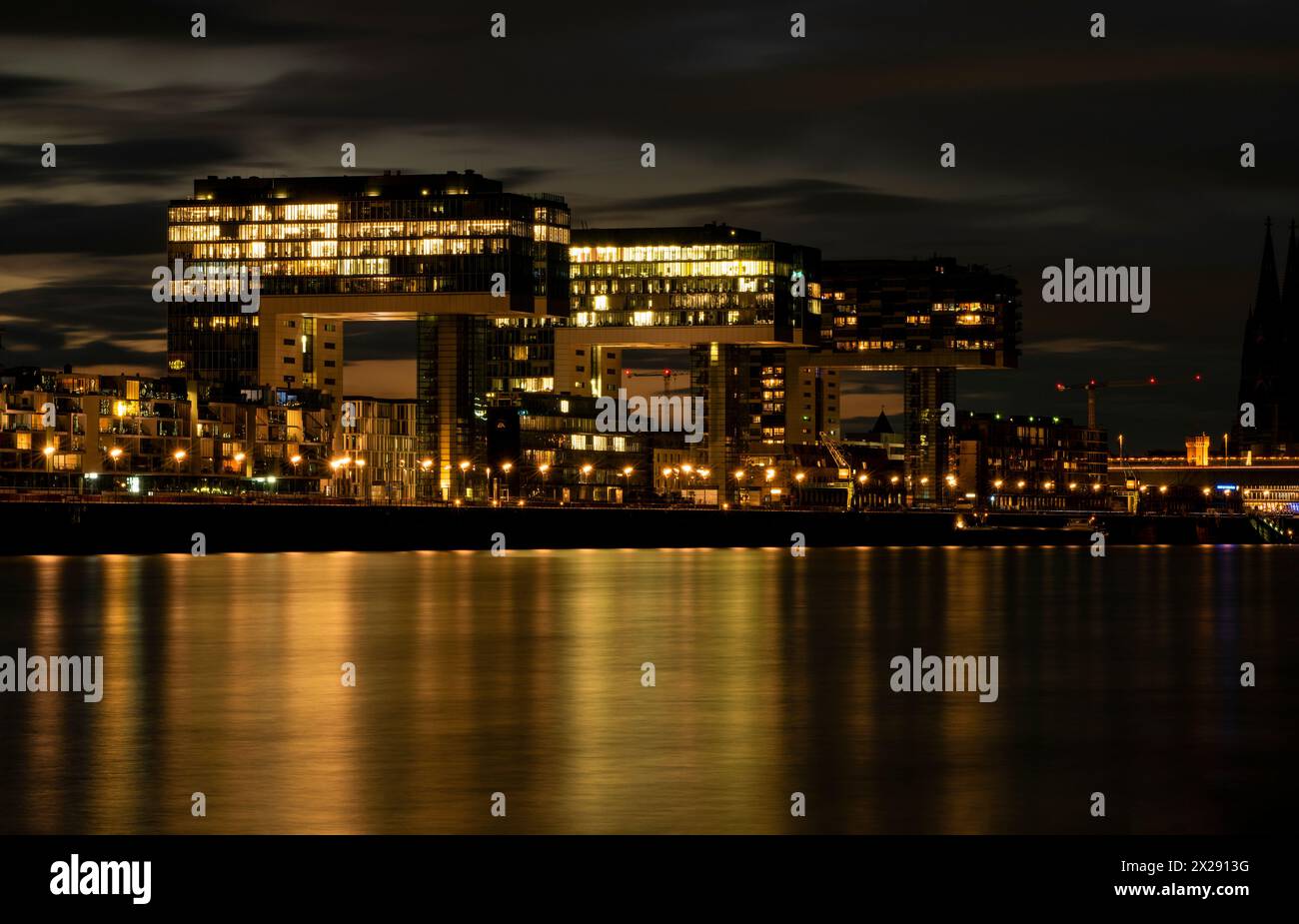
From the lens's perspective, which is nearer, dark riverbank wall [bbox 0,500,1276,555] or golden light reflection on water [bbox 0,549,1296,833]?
golden light reflection on water [bbox 0,549,1296,833]

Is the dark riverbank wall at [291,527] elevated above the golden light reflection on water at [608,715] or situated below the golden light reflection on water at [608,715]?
above

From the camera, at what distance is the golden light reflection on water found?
25719 mm

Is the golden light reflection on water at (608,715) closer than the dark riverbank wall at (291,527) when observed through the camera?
Yes

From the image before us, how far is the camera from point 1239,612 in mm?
76500

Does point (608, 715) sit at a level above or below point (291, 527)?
below

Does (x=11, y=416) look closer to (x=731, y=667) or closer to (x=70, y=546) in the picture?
(x=70, y=546)

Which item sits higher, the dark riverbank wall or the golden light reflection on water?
the dark riverbank wall

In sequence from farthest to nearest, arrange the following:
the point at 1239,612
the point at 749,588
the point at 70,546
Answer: the point at 70,546
the point at 749,588
the point at 1239,612

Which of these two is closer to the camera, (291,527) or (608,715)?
(608,715)

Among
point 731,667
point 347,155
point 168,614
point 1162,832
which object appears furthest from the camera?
point 347,155

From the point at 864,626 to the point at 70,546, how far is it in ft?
307

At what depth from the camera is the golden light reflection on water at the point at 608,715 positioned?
25719mm

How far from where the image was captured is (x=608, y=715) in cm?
3644
